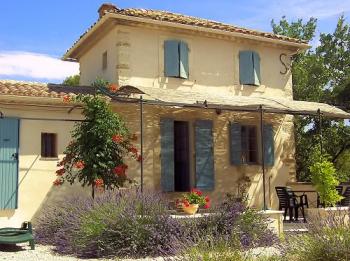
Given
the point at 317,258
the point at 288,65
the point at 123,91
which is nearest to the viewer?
the point at 317,258

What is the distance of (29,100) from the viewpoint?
12445mm

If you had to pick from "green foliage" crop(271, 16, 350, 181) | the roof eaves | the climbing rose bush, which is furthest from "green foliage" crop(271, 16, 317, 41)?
the climbing rose bush

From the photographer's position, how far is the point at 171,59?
15.5 meters

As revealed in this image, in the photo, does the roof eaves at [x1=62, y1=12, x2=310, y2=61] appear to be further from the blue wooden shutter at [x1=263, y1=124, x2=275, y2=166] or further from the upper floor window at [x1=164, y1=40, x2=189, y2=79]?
the blue wooden shutter at [x1=263, y1=124, x2=275, y2=166]

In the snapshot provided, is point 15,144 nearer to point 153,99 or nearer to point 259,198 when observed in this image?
point 153,99

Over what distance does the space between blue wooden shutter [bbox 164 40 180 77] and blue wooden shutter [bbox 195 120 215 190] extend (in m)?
1.81

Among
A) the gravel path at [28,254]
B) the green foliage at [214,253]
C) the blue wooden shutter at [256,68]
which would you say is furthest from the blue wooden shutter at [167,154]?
the green foliage at [214,253]

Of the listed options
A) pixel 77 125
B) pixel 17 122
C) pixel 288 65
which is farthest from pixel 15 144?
pixel 288 65

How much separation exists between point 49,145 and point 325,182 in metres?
7.35

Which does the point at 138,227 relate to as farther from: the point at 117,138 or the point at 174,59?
the point at 174,59

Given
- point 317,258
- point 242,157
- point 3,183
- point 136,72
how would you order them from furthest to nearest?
point 242,157 → point 136,72 → point 3,183 → point 317,258

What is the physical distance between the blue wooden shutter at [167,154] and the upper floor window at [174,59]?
5.62ft

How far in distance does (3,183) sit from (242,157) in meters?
7.66

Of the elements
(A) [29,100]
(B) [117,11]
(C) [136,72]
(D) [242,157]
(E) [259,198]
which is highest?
(B) [117,11]
